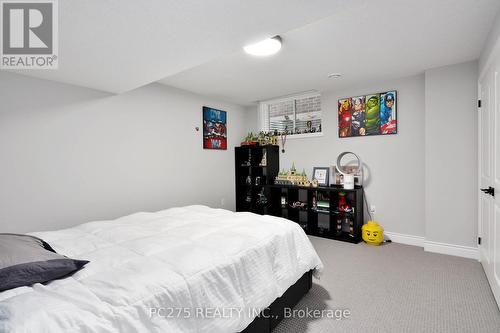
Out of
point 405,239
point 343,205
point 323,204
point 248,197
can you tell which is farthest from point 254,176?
point 405,239

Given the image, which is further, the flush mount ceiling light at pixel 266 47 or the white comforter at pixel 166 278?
the flush mount ceiling light at pixel 266 47

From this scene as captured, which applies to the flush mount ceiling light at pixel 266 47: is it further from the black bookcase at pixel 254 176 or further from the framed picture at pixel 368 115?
the black bookcase at pixel 254 176

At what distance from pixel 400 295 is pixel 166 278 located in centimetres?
217

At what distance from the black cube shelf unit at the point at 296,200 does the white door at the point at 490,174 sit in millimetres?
1438

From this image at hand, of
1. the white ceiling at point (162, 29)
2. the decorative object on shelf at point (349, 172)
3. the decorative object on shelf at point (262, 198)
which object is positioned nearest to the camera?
the white ceiling at point (162, 29)

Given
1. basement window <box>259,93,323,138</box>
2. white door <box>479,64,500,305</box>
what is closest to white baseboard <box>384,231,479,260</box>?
white door <box>479,64,500,305</box>

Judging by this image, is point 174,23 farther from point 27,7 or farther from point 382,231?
point 382,231

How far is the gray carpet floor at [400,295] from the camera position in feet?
6.16

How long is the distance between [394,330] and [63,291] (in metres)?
2.11

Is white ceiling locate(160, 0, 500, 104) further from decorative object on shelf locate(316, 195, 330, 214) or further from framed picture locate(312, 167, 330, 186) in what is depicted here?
decorative object on shelf locate(316, 195, 330, 214)

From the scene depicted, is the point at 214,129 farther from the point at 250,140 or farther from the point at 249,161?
the point at 249,161

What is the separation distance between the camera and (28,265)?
1174 mm

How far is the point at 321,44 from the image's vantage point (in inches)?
101

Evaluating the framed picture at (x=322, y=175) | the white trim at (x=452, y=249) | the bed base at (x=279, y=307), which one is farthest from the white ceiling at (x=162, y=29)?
the white trim at (x=452, y=249)
